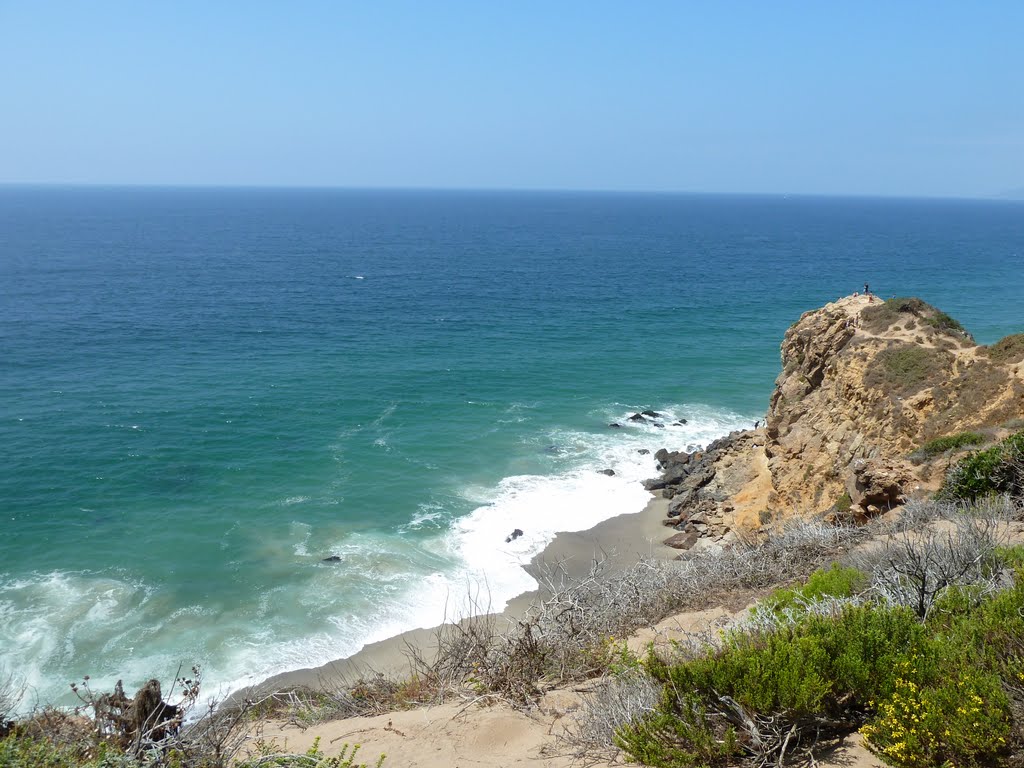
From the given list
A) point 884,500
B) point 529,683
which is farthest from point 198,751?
point 884,500

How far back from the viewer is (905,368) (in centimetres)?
2625

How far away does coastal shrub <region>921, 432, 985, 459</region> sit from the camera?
19.6 m

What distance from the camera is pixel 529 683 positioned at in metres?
8.86

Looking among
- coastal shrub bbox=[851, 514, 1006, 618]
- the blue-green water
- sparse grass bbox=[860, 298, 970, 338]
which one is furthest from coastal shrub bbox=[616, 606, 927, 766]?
sparse grass bbox=[860, 298, 970, 338]

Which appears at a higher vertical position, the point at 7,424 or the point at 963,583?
the point at 963,583

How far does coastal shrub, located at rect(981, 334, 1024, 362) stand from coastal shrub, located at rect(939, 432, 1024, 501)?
902 cm

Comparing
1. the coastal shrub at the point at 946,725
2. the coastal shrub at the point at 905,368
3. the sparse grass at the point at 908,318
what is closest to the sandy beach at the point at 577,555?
the coastal shrub at the point at 905,368

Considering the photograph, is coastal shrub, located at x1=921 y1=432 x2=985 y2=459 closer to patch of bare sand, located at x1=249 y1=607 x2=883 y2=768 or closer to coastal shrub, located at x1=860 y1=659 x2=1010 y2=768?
patch of bare sand, located at x1=249 y1=607 x2=883 y2=768

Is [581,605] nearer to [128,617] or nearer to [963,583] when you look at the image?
[963,583]

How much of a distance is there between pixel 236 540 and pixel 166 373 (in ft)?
75.4

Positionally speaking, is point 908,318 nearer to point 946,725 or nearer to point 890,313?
point 890,313

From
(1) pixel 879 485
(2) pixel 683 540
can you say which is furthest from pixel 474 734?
(2) pixel 683 540

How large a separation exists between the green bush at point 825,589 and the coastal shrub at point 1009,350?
1869cm

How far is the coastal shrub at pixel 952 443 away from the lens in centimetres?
1964
